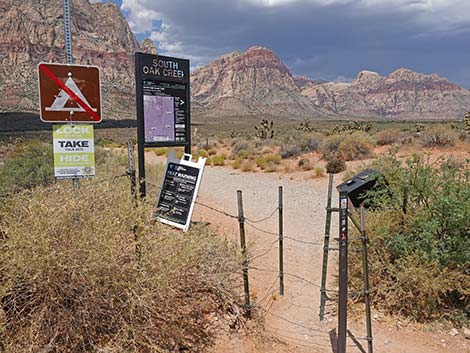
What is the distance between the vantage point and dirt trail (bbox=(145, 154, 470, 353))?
4.41 meters

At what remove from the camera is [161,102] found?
265 inches

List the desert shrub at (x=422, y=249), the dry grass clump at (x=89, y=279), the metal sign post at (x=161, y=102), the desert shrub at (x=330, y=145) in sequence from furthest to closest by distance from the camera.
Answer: the desert shrub at (x=330, y=145) → the metal sign post at (x=161, y=102) → the desert shrub at (x=422, y=249) → the dry grass clump at (x=89, y=279)

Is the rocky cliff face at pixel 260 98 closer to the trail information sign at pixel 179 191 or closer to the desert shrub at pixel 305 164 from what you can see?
the desert shrub at pixel 305 164

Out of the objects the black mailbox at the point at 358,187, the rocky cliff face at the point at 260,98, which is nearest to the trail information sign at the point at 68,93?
the black mailbox at the point at 358,187

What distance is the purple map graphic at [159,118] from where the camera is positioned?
21.3 feet

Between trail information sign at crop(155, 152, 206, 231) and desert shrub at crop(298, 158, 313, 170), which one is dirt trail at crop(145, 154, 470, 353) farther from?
desert shrub at crop(298, 158, 313, 170)

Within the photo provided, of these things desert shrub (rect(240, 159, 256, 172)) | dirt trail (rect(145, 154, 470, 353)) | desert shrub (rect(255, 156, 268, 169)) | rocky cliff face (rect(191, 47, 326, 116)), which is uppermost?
rocky cliff face (rect(191, 47, 326, 116))

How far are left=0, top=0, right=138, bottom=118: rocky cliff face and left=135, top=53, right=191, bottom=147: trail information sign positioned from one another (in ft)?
250

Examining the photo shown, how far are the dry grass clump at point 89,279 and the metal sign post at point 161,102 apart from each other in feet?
6.61

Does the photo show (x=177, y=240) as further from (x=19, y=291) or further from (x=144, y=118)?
(x=144, y=118)

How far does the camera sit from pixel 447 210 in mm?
4922

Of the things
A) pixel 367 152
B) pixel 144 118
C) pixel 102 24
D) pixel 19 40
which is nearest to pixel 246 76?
pixel 102 24

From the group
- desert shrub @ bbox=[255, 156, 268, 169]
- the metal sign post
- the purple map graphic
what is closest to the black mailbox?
the metal sign post

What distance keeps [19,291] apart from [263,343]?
7.85 ft
